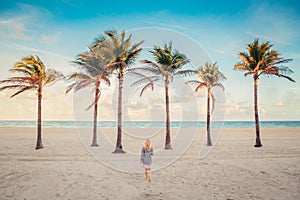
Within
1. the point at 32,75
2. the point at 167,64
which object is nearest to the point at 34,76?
the point at 32,75

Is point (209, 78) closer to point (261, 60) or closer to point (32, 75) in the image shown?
point (261, 60)

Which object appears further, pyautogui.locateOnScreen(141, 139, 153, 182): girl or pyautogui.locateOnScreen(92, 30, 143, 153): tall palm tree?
pyautogui.locateOnScreen(92, 30, 143, 153): tall palm tree

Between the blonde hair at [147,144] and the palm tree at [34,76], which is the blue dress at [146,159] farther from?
the palm tree at [34,76]

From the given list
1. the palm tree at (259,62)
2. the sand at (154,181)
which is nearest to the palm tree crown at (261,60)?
the palm tree at (259,62)

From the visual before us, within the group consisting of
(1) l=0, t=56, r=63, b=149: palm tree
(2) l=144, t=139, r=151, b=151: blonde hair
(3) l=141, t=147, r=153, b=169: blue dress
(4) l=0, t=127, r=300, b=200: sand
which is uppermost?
(1) l=0, t=56, r=63, b=149: palm tree

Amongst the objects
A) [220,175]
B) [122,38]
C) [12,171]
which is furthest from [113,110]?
[220,175]

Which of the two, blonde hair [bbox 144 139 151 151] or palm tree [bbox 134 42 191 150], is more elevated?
palm tree [bbox 134 42 191 150]

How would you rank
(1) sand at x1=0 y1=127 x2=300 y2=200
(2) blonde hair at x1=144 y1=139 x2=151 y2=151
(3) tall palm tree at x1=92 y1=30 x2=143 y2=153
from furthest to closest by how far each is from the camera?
(3) tall palm tree at x1=92 y1=30 x2=143 y2=153 → (2) blonde hair at x1=144 y1=139 x2=151 y2=151 → (1) sand at x1=0 y1=127 x2=300 y2=200

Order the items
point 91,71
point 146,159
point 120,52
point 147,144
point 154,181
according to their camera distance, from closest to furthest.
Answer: point 154,181 < point 147,144 < point 146,159 < point 120,52 < point 91,71

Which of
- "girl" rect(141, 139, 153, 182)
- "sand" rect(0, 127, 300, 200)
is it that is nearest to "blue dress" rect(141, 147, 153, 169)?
"girl" rect(141, 139, 153, 182)

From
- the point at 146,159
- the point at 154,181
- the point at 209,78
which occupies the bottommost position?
the point at 154,181

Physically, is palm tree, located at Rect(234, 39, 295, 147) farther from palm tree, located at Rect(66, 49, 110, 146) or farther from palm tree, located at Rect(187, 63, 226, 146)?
palm tree, located at Rect(66, 49, 110, 146)

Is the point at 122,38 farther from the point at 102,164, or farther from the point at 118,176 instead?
the point at 118,176

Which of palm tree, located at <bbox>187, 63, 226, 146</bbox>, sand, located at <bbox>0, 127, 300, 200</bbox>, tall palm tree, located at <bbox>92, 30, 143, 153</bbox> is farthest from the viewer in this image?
palm tree, located at <bbox>187, 63, 226, 146</bbox>
